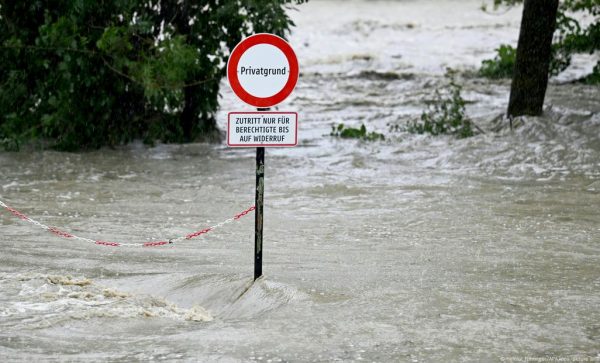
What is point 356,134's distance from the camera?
54.9 feet

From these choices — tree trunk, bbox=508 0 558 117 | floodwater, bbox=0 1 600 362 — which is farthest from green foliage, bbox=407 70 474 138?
tree trunk, bbox=508 0 558 117

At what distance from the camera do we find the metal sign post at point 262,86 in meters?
7.30

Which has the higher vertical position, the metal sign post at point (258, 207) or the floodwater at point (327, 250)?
the metal sign post at point (258, 207)

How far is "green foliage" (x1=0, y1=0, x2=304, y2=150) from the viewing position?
47.8 feet

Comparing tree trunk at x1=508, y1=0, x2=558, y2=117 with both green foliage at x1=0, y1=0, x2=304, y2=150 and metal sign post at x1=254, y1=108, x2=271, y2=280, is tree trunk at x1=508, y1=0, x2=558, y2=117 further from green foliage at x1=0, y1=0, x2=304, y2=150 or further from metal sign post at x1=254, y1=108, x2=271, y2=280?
metal sign post at x1=254, y1=108, x2=271, y2=280

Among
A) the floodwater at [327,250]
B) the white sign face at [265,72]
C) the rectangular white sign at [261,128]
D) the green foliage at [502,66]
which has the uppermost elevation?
the green foliage at [502,66]

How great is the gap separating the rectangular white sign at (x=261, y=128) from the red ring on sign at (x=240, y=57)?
10 centimetres

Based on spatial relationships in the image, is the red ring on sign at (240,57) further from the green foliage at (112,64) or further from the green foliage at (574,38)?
the green foliage at (574,38)

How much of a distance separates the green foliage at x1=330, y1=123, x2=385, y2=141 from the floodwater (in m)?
0.25

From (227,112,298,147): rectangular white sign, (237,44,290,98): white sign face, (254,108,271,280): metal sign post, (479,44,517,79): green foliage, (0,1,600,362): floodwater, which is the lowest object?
(0,1,600,362): floodwater

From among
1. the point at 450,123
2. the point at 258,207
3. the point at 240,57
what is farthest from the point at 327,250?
the point at 450,123

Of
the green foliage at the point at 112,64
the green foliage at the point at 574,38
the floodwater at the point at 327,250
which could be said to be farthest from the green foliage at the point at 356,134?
the green foliage at the point at 574,38

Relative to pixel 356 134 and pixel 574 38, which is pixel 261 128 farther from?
pixel 574 38

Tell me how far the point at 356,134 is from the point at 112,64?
4.36 m
